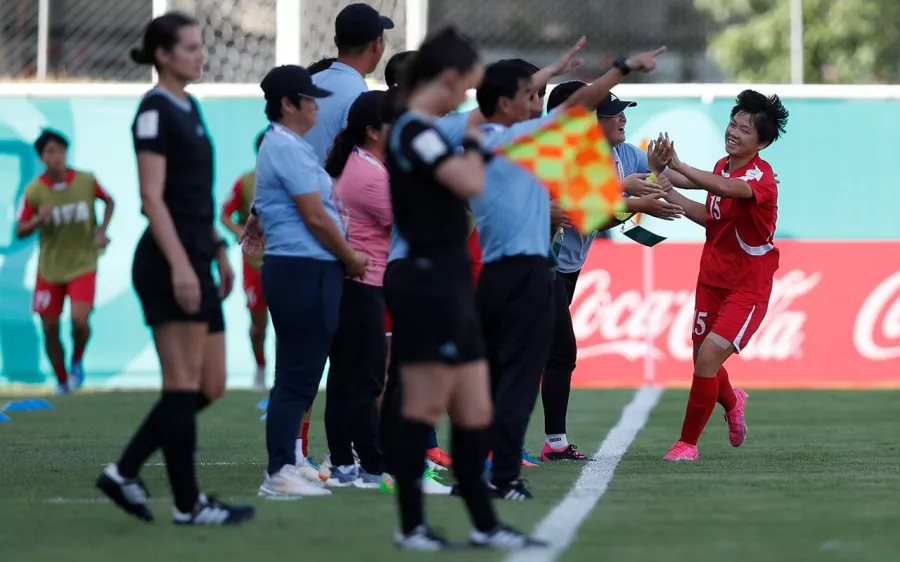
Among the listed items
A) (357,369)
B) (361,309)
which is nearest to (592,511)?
(357,369)

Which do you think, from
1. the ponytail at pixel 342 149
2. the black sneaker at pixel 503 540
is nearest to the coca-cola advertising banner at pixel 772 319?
the ponytail at pixel 342 149

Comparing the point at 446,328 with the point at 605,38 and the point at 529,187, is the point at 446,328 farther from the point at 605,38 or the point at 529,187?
the point at 605,38

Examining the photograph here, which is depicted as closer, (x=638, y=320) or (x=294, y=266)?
(x=294, y=266)

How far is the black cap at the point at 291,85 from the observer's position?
689cm

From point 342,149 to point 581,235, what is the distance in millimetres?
1944

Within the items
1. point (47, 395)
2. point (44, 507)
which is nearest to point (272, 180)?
point (44, 507)

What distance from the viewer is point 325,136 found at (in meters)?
8.10

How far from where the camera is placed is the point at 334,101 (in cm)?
799

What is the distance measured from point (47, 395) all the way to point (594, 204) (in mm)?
10148

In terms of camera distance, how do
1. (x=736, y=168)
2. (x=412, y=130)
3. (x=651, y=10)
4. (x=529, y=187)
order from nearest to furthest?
(x=412, y=130) → (x=529, y=187) → (x=736, y=168) → (x=651, y=10)

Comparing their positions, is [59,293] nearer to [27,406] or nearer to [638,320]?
[27,406]

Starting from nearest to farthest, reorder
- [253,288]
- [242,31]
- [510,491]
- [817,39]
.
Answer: [510,491], [253,288], [242,31], [817,39]

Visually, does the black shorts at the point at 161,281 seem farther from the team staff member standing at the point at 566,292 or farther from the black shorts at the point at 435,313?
the team staff member standing at the point at 566,292

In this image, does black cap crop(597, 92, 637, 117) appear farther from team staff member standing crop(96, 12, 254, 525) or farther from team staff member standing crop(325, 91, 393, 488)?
team staff member standing crop(96, 12, 254, 525)
